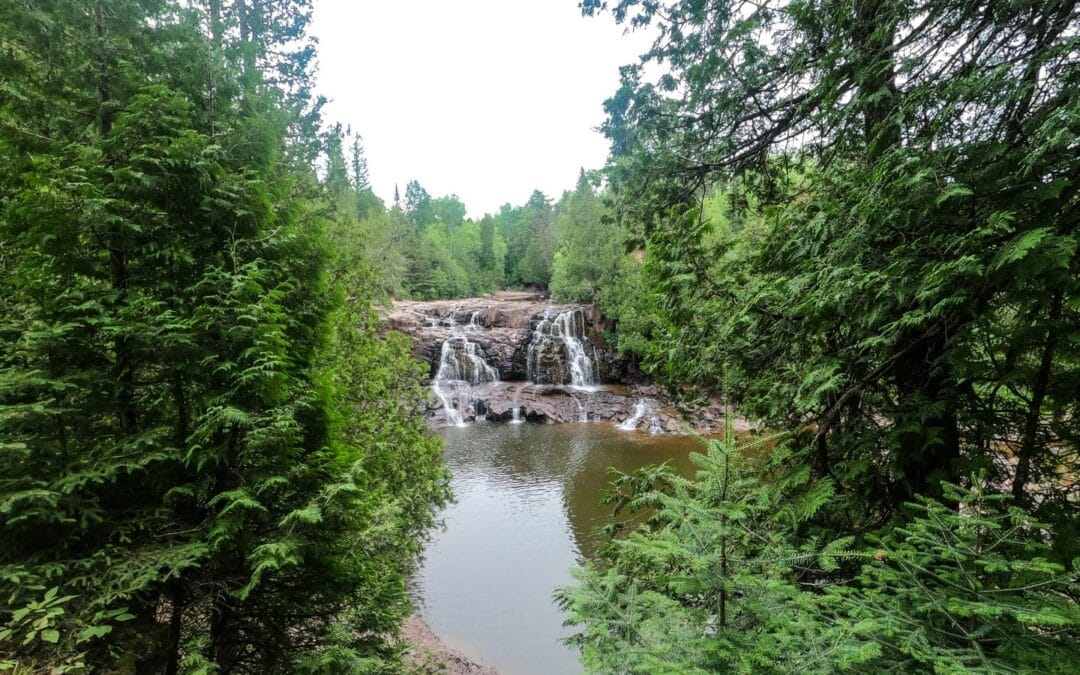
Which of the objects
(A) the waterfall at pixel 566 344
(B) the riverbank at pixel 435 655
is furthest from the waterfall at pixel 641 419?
(B) the riverbank at pixel 435 655

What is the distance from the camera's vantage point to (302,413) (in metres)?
4.34

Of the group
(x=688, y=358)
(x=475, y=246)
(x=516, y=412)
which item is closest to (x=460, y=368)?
(x=516, y=412)

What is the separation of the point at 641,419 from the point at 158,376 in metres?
19.1

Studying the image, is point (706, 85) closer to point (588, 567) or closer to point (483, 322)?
point (588, 567)

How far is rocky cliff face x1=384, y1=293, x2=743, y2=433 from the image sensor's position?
74.1 feet

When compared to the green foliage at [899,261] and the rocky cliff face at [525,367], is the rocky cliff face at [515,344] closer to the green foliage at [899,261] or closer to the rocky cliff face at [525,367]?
the rocky cliff face at [525,367]

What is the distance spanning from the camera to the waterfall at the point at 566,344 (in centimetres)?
2756

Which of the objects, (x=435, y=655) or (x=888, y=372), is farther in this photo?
(x=435, y=655)

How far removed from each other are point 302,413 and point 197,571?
146cm

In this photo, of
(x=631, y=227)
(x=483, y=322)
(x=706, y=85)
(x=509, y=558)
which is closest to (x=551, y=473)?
(x=509, y=558)

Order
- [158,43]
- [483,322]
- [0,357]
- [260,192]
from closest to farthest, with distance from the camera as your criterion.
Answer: [0,357] → [260,192] → [158,43] → [483,322]

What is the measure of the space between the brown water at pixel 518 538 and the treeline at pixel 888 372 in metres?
1.95

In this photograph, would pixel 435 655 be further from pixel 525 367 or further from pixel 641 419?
pixel 525 367

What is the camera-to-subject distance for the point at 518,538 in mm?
11609
